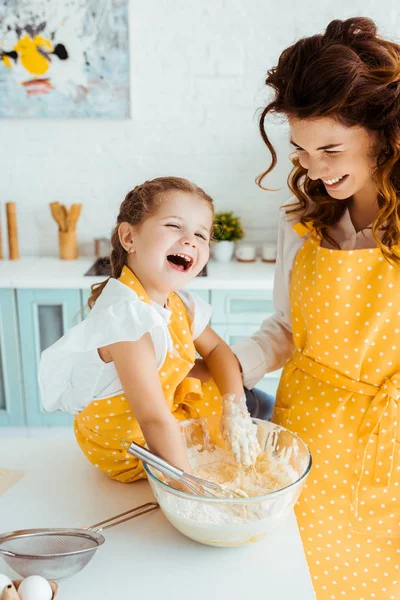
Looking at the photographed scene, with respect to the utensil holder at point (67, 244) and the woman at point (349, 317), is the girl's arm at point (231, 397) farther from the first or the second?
the utensil holder at point (67, 244)

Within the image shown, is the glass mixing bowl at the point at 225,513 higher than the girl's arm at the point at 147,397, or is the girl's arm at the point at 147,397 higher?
the girl's arm at the point at 147,397

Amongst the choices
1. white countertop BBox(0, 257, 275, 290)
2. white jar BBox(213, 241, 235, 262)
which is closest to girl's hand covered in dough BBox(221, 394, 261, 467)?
white countertop BBox(0, 257, 275, 290)

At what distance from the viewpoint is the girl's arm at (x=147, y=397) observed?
0.93 metres

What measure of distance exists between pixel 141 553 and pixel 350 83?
853mm

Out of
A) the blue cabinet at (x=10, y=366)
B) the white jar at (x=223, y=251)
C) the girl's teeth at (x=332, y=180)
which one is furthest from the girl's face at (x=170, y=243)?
the white jar at (x=223, y=251)

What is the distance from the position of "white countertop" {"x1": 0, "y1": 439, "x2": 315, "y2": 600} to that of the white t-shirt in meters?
0.16

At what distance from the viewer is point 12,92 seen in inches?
114

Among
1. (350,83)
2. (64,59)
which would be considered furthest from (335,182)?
(64,59)

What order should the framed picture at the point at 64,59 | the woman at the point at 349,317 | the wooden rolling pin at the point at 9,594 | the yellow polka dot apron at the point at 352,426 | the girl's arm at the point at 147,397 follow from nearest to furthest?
the wooden rolling pin at the point at 9,594 < the girl's arm at the point at 147,397 < the woman at the point at 349,317 < the yellow polka dot apron at the point at 352,426 < the framed picture at the point at 64,59

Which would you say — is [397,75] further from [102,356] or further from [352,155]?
[102,356]

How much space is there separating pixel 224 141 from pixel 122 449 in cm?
230

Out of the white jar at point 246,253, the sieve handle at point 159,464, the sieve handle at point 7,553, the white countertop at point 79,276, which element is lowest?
the white countertop at point 79,276

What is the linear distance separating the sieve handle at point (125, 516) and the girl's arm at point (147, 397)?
92mm

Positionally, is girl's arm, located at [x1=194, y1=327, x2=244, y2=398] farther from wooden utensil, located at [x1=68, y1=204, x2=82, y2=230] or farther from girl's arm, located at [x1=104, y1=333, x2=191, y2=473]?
wooden utensil, located at [x1=68, y1=204, x2=82, y2=230]
